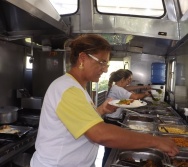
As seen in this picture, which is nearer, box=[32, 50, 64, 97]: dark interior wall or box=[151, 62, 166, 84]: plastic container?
box=[32, 50, 64, 97]: dark interior wall

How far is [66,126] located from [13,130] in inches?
66.8

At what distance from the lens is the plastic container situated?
5320 mm

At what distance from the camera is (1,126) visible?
2717 millimetres

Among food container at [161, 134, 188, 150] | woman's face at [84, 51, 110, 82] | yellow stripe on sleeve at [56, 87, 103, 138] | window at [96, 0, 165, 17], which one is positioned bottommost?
food container at [161, 134, 188, 150]

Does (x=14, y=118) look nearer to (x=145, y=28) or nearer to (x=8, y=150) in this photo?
(x=8, y=150)

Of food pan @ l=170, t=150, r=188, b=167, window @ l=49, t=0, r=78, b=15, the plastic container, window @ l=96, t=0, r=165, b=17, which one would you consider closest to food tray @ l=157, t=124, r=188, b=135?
food pan @ l=170, t=150, r=188, b=167

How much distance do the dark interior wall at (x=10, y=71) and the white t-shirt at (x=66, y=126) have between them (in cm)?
238

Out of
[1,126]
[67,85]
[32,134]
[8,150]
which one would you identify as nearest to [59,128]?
[67,85]

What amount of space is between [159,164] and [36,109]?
2328mm

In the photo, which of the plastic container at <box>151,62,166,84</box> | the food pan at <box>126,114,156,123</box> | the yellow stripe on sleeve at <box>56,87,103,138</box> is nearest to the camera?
the yellow stripe on sleeve at <box>56,87,103,138</box>

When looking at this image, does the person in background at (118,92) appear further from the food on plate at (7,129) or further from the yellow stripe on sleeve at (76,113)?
the yellow stripe on sleeve at (76,113)

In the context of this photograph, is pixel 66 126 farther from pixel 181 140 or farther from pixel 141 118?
pixel 141 118

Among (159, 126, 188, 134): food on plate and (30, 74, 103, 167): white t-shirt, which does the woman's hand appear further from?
(159, 126, 188, 134): food on plate

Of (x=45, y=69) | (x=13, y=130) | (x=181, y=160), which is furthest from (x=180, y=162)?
(x=45, y=69)
